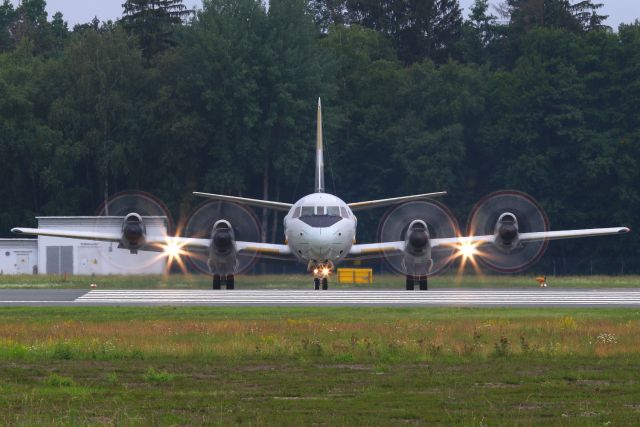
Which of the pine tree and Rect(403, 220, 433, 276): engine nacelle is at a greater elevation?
the pine tree

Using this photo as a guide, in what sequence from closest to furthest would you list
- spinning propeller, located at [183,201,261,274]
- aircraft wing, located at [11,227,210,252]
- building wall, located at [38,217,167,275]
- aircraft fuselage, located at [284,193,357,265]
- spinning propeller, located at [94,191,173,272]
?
aircraft fuselage, located at [284,193,357,265]
spinning propeller, located at [94,191,173,272]
aircraft wing, located at [11,227,210,252]
spinning propeller, located at [183,201,261,274]
building wall, located at [38,217,167,275]

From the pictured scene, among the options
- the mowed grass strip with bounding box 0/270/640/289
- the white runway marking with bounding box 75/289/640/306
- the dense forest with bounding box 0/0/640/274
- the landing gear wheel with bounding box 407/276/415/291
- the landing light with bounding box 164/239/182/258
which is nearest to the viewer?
the white runway marking with bounding box 75/289/640/306

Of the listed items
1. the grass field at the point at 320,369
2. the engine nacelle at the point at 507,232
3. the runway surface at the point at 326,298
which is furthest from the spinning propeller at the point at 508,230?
the grass field at the point at 320,369

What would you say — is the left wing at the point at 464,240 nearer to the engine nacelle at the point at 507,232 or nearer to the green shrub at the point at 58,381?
the engine nacelle at the point at 507,232

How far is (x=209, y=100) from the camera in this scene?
7800 centimetres

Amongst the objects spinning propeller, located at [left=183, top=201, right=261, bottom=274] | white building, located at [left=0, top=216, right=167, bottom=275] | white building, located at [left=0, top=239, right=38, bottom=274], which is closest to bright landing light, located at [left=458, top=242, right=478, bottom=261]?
spinning propeller, located at [left=183, top=201, right=261, bottom=274]

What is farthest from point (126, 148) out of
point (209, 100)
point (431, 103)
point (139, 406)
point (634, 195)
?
point (139, 406)

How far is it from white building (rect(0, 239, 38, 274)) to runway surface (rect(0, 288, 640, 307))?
1936 cm

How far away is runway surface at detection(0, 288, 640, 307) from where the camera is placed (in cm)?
3575

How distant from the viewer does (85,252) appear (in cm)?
6112

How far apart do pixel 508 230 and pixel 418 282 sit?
167 inches

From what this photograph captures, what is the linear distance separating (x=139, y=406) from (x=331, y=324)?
12.6 meters

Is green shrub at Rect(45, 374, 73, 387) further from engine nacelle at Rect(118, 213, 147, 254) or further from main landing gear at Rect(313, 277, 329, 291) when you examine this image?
main landing gear at Rect(313, 277, 329, 291)

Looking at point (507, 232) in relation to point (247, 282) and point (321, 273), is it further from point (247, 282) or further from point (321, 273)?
point (247, 282)
